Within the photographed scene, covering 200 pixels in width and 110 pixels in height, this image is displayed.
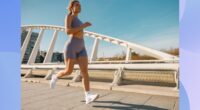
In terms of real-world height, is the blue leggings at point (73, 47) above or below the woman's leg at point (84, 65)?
above

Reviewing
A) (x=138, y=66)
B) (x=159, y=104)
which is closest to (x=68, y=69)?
(x=159, y=104)

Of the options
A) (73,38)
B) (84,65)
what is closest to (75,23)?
(73,38)

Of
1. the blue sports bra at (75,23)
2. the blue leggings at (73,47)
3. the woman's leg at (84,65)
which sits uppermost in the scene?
the blue sports bra at (75,23)

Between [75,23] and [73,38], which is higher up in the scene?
[75,23]

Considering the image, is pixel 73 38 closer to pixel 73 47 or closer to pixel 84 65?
pixel 73 47

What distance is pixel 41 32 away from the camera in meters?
13.6

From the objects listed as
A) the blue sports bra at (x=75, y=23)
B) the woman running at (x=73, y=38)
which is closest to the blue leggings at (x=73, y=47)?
the woman running at (x=73, y=38)

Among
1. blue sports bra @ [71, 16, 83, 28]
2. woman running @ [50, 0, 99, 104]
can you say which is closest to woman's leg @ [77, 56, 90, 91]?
woman running @ [50, 0, 99, 104]

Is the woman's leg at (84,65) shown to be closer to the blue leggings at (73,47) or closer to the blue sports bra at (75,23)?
the blue leggings at (73,47)

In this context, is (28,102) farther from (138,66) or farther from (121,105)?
(138,66)

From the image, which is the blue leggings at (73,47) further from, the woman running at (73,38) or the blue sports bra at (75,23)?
the blue sports bra at (75,23)

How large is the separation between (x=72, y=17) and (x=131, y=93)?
153 centimetres

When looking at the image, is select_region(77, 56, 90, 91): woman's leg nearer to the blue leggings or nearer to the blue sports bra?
the blue leggings

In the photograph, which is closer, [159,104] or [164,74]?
[159,104]
